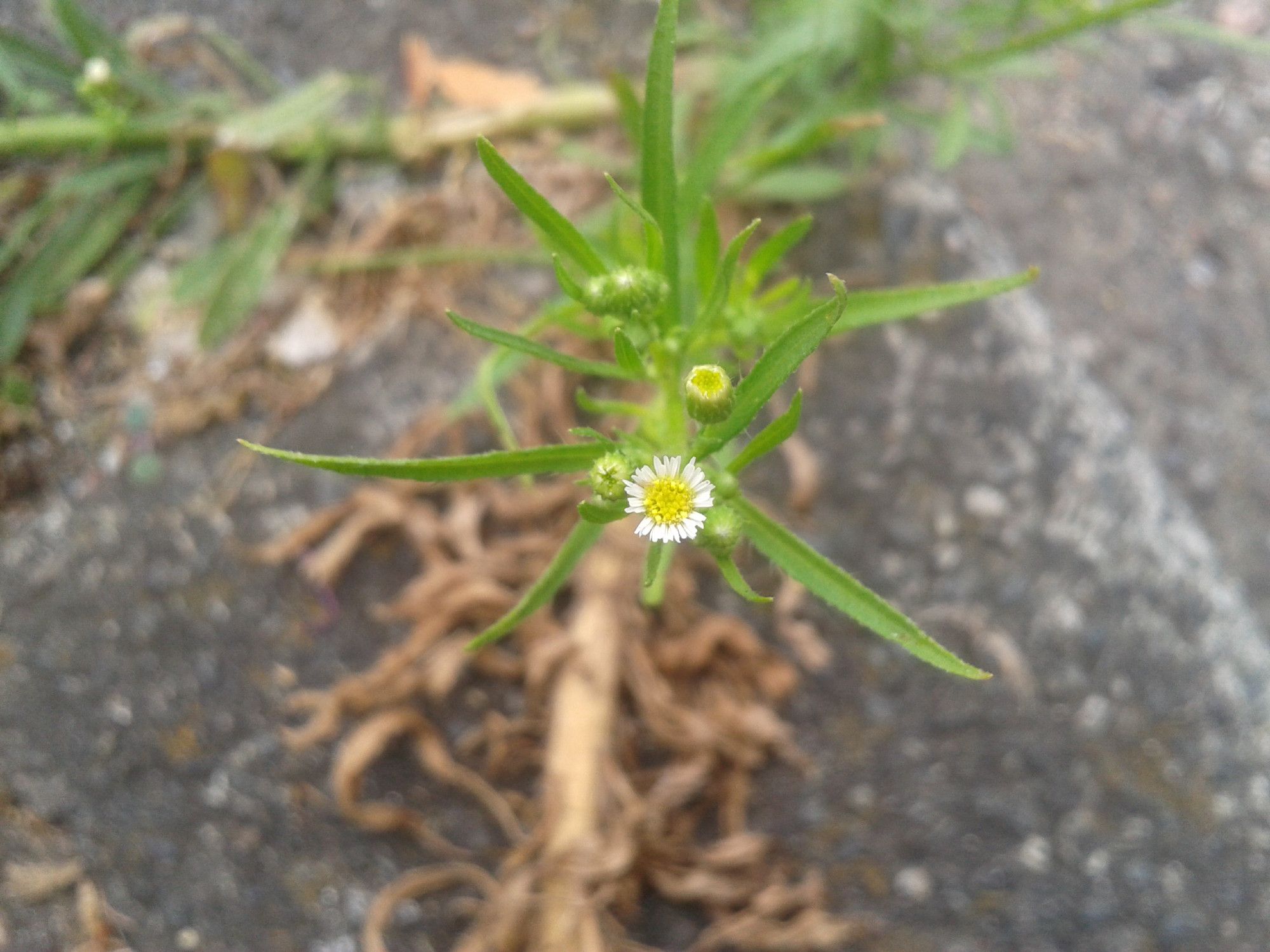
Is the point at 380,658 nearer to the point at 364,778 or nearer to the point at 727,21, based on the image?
the point at 364,778

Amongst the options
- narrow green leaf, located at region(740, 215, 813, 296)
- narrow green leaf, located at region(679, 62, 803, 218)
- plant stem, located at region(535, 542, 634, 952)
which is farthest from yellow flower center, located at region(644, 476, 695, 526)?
plant stem, located at region(535, 542, 634, 952)

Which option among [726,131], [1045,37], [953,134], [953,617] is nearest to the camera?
[726,131]

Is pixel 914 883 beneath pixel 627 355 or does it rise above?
beneath

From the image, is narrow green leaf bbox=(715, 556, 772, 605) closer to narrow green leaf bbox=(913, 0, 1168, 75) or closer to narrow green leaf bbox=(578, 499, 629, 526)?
narrow green leaf bbox=(578, 499, 629, 526)

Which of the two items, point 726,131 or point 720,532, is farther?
point 726,131

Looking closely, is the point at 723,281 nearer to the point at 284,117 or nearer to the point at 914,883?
the point at 914,883

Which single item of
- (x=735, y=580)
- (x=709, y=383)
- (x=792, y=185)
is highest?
(x=792, y=185)

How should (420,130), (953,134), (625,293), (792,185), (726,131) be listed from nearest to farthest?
(625,293), (726,131), (953,134), (792,185), (420,130)

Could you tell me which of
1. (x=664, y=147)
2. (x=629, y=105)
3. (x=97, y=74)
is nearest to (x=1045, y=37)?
(x=629, y=105)
